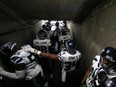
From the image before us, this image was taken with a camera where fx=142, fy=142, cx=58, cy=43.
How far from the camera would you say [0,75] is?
238cm

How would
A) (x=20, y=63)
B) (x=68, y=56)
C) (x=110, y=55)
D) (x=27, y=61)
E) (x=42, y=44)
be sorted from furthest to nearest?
(x=42, y=44)
(x=68, y=56)
(x=27, y=61)
(x=20, y=63)
(x=110, y=55)

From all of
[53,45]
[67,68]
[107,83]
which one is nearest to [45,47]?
[53,45]

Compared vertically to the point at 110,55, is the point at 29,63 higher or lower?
lower

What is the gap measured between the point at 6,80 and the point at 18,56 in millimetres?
662

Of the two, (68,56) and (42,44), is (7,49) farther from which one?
(42,44)

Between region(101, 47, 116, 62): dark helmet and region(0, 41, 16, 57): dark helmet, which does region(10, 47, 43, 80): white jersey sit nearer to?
region(0, 41, 16, 57): dark helmet

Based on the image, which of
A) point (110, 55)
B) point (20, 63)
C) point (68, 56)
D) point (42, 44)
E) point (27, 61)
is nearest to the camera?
point (110, 55)

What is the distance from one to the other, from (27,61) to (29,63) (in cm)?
10

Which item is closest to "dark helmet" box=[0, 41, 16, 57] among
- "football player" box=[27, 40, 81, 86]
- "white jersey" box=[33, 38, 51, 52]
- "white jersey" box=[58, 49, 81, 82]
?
"football player" box=[27, 40, 81, 86]

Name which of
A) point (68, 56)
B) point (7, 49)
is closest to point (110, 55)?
point (68, 56)

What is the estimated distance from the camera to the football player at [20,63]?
7.89 feet

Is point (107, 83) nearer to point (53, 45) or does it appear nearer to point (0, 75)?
point (0, 75)

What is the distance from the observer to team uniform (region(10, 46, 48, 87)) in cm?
243

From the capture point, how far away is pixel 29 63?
2768mm
